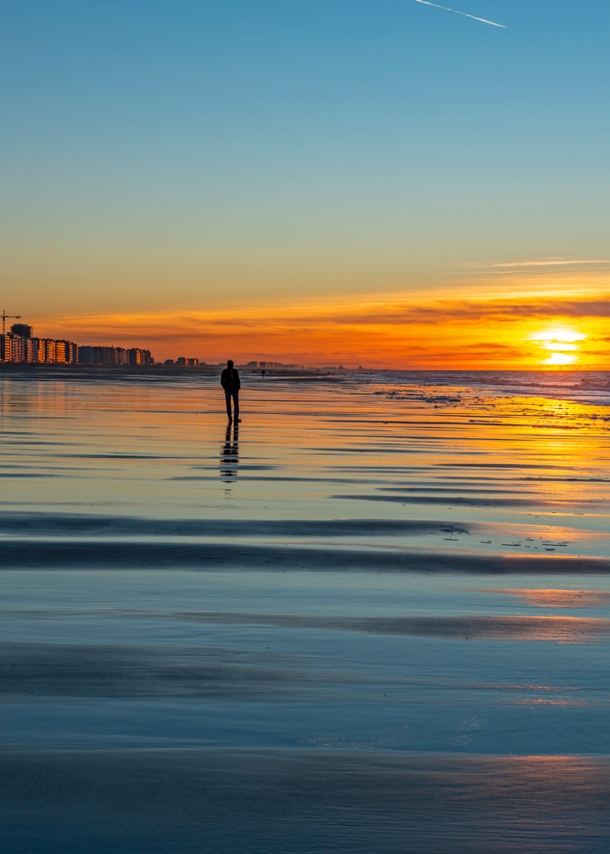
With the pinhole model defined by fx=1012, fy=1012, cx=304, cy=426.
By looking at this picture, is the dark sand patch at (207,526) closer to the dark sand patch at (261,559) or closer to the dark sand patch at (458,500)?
→ the dark sand patch at (261,559)

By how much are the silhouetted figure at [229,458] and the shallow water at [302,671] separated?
263cm

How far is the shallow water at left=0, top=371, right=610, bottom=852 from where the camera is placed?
362 cm

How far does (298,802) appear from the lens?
12.2ft

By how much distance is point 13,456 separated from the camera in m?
17.7

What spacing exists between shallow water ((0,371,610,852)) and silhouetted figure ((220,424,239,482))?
2.63m

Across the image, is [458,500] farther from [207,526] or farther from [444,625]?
[444,625]

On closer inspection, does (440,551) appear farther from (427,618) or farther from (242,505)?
(242,505)

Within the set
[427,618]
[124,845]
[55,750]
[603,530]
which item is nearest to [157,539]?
[427,618]

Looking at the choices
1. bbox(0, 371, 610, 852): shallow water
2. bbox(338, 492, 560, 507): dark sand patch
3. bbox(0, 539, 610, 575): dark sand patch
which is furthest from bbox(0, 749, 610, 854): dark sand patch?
bbox(338, 492, 560, 507): dark sand patch

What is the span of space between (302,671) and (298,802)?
1645 mm

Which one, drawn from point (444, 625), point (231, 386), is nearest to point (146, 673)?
point (444, 625)

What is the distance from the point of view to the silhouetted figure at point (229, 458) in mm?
15844

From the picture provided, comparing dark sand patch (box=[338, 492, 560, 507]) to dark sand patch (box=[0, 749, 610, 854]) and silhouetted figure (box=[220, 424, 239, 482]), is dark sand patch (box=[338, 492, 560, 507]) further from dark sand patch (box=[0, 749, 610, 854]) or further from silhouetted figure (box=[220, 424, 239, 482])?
dark sand patch (box=[0, 749, 610, 854])

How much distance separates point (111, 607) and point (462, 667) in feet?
8.19
